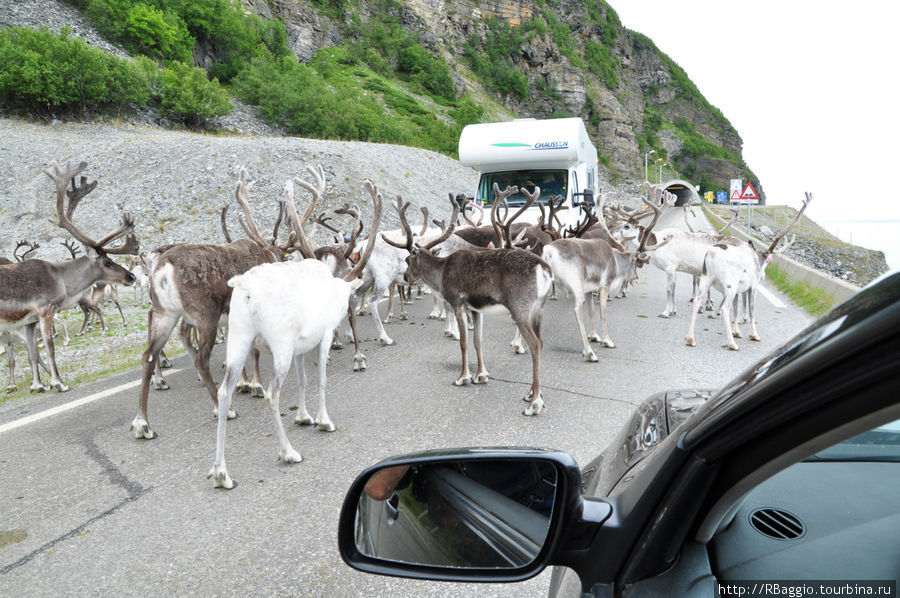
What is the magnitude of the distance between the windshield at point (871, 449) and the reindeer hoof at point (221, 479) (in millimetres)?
3643

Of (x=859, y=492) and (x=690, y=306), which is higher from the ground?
(x=859, y=492)

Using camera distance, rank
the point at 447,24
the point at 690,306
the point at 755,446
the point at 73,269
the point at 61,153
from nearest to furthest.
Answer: the point at 755,446
the point at 73,269
the point at 690,306
the point at 61,153
the point at 447,24

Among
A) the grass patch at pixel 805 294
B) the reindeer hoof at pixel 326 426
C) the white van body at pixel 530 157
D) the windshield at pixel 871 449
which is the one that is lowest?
the reindeer hoof at pixel 326 426

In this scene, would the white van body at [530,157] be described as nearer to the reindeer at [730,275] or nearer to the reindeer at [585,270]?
the reindeer at [585,270]

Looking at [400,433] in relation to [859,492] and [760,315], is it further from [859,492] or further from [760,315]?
[760,315]

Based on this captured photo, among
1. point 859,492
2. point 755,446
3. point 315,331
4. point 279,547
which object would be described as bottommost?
point 279,547

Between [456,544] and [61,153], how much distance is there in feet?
91.8

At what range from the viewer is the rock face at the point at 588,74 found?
257 ft

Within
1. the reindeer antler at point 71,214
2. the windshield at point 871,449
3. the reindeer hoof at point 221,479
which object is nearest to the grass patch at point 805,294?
the windshield at point 871,449

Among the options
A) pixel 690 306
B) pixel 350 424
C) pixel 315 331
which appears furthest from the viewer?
pixel 690 306

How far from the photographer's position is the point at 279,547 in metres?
3.21

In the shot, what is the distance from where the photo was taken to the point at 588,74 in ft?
338

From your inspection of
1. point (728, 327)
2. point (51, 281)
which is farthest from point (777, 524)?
point (51, 281)

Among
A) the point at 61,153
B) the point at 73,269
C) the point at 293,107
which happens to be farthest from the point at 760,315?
the point at 293,107
